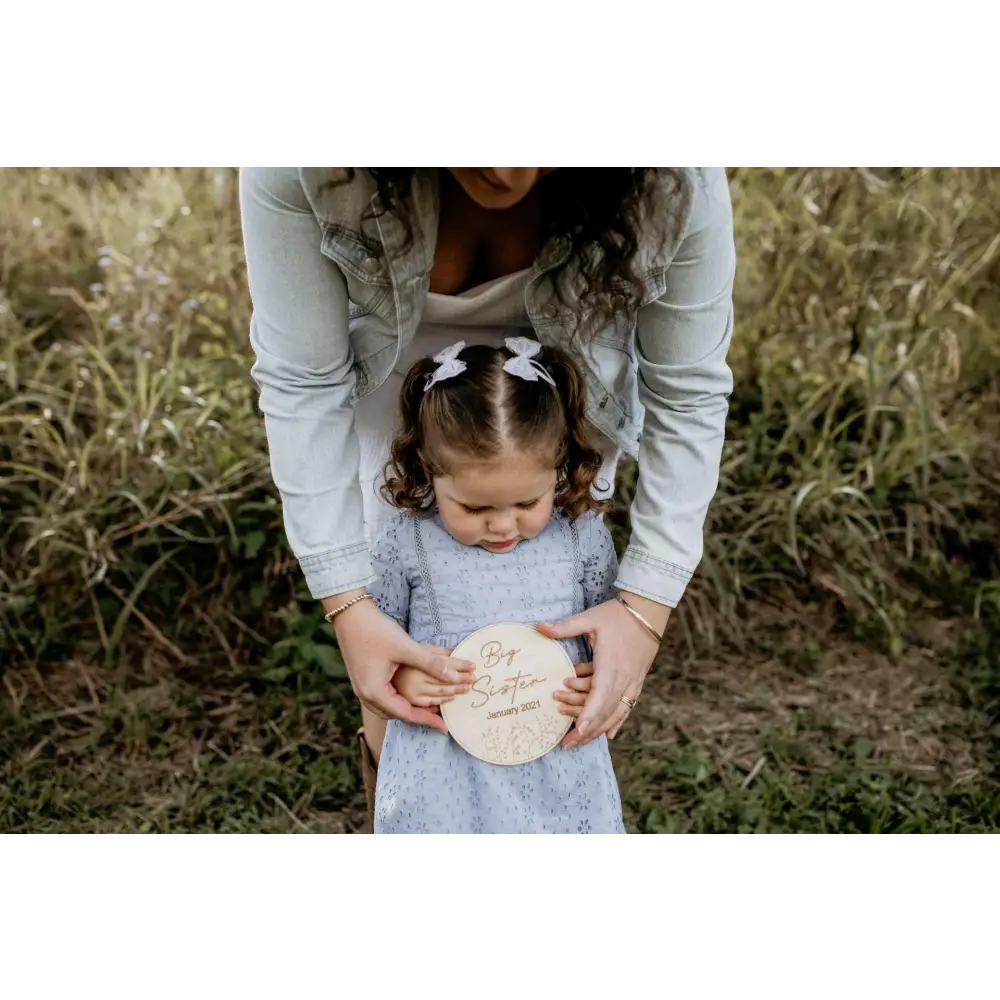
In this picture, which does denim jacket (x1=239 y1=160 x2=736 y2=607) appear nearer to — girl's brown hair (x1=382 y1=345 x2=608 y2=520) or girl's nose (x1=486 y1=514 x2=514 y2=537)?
girl's brown hair (x1=382 y1=345 x2=608 y2=520)

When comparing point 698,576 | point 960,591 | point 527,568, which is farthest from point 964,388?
point 527,568

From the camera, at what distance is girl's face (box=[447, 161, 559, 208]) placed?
1337 millimetres

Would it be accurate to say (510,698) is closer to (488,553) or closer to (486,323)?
(488,553)

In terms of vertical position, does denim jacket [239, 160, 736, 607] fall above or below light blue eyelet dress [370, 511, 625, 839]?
above

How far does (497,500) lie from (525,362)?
0.21 meters

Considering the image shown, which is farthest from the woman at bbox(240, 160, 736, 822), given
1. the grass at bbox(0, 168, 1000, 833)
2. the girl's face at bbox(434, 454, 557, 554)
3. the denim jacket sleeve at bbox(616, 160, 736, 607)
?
the grass at bbox(0, 168, 1000, 833)

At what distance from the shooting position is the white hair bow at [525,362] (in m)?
1.66

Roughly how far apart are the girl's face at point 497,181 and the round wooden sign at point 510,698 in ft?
2.08

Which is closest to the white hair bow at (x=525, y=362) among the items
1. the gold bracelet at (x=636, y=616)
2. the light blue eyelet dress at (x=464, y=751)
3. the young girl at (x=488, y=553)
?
the young girl at (x=488, y=553)

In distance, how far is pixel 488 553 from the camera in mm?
1747

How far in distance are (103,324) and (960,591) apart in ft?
8.47

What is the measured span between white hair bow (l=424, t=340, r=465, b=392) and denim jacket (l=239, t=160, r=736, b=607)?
0.06 metres

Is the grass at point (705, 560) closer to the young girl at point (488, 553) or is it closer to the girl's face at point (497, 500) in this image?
the young girl at point (488, 553)

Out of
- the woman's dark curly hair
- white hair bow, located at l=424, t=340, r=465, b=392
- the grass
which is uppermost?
the woman's dark curly hair
